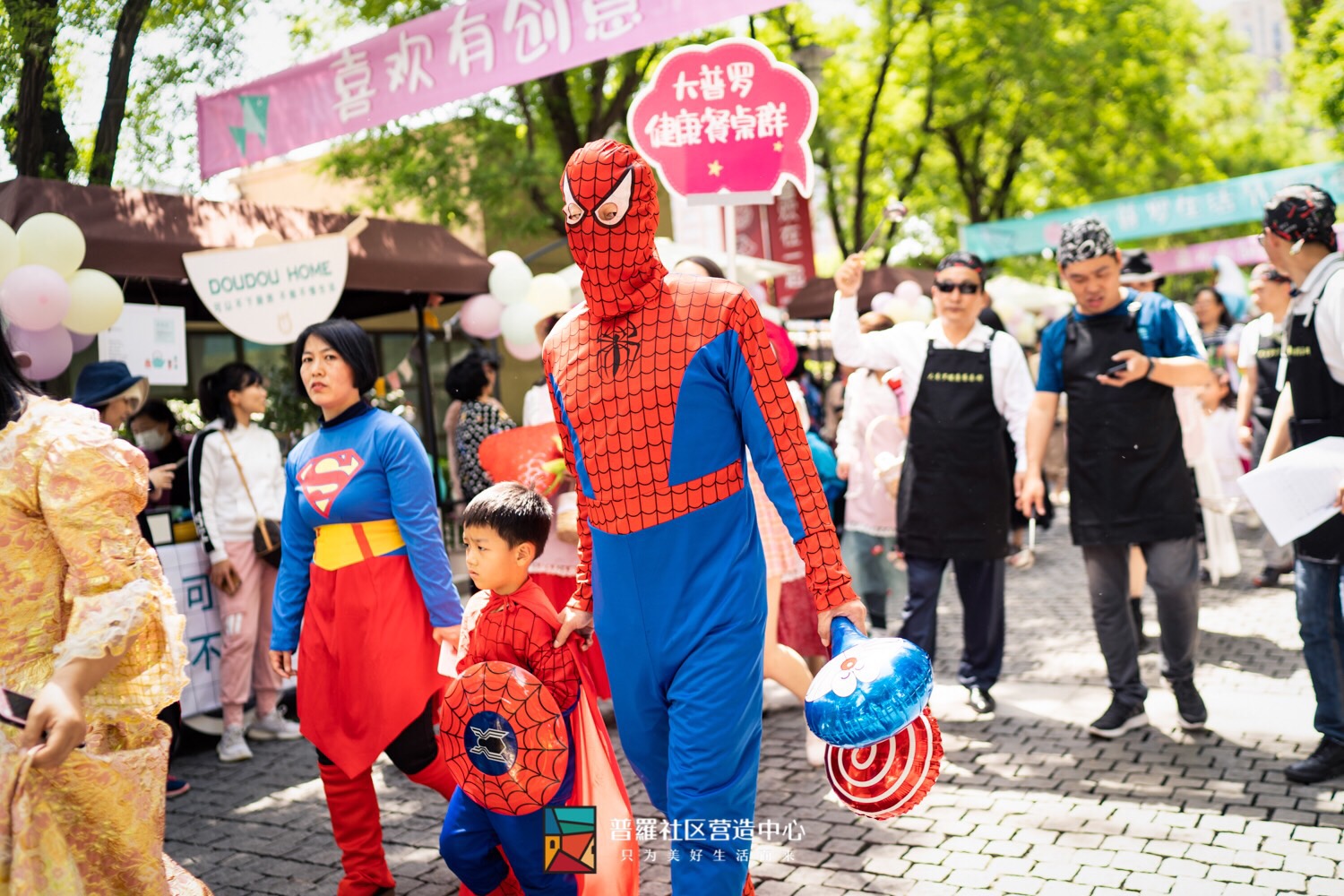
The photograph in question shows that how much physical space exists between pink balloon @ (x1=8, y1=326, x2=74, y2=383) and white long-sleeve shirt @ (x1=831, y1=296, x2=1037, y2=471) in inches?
146

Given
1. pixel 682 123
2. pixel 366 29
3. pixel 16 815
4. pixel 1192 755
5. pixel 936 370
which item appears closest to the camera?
pixel 16 815

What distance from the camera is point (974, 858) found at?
149 inches

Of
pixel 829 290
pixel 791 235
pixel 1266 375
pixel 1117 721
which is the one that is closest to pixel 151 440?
pixel 1117 721

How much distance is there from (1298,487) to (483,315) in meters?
5.69

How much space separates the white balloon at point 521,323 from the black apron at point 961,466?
3.22 meters

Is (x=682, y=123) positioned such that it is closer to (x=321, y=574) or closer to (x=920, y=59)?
(x=321, y=574)

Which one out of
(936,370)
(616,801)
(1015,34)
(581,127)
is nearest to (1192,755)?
(936,370)

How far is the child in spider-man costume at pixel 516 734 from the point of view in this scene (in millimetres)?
2994

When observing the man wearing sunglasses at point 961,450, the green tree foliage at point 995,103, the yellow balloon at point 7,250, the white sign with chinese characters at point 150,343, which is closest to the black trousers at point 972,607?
the man wearing sunglasses at point 961,450

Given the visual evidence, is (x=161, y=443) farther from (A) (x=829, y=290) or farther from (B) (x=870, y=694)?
(A) (x=829, y=290)

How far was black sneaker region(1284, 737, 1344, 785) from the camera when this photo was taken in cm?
422

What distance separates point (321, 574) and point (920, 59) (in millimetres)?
18238

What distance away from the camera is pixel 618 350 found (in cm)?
284

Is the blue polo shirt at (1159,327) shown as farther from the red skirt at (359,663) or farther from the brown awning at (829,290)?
the brown awning at (829,290)
